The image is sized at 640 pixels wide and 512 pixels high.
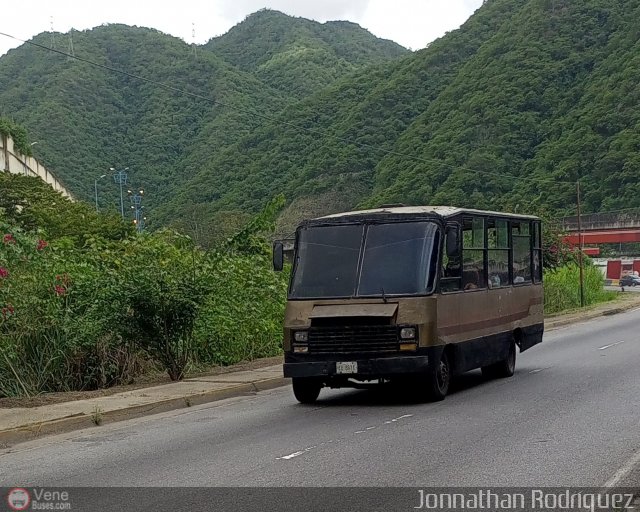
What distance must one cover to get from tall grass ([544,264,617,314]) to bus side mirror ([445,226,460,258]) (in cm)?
2764

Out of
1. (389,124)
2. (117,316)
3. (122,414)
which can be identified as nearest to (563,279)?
(389,124)

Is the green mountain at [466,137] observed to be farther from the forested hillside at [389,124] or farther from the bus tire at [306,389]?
the bus tire at [306,389]

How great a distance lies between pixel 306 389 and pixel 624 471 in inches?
253

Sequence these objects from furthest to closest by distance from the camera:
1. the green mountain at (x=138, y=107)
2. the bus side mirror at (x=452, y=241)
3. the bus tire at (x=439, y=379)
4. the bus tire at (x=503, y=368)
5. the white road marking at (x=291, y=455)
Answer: the green mountain at (x=138, y=107), the bus tire at (x=503, y=368), the bus side mirror at (x=452, y=241), the bus tire at (x=439, y=379), the white road marking at (x=291, y=455)

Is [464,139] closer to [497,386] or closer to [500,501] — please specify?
[497,386]

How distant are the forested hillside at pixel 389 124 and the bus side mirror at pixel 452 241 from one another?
41.7 metres

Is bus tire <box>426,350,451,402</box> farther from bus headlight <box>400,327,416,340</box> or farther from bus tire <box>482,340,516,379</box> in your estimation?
bus tire <box>482,340,516,379</box>

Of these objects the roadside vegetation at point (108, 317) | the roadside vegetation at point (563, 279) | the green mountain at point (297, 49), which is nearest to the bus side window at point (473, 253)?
the roadside vegetation at point (108, 317)

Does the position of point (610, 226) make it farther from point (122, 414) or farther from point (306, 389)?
point (122, 414)

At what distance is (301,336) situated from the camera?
1405cm

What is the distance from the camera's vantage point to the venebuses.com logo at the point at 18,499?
322 inches

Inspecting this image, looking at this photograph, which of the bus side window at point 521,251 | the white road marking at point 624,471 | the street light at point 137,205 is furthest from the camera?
the street light at point 137,205

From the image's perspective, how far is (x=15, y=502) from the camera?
8352 millimetres

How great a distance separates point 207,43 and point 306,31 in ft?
51.3
